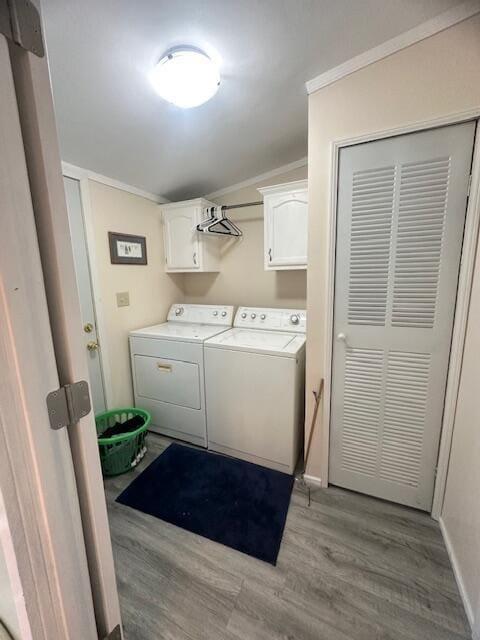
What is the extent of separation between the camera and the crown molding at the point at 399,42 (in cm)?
114

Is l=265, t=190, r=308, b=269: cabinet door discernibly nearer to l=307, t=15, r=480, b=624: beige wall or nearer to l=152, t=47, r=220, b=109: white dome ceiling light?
l=307, t=15, r=480, b=624: beige wall

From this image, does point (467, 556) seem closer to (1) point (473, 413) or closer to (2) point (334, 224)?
(1) point (473, 413)

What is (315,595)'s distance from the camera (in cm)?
123

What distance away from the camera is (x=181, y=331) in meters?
2.47

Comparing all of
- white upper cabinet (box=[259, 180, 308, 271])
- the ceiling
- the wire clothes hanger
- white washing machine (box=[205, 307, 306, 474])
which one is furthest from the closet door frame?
the wire clothes hanger

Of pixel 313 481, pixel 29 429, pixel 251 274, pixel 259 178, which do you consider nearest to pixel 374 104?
pixel 259 178

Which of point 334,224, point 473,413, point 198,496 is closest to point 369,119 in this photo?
point 334,224

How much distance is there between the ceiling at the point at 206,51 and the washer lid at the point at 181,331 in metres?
1.35

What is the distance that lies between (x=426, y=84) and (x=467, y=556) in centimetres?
214

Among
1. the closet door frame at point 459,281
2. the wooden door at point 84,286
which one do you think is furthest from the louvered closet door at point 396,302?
the wooden door at point 84,286

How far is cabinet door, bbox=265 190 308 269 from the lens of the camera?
2.07 m

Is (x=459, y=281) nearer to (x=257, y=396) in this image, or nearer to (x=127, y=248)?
(x=257, y=396)

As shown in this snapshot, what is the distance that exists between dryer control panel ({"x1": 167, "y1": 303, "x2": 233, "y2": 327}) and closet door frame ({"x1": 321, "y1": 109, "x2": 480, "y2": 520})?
123cm

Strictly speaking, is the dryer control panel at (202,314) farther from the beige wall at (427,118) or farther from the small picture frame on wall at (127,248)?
the beige wall at (427,118)
